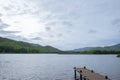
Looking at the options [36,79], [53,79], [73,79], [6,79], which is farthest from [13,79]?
[73,79]

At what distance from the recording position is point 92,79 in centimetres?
3531

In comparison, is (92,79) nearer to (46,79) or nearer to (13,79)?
(46,79)

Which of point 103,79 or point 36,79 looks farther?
point 36,79

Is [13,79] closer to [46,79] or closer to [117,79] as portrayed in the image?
[46,79]

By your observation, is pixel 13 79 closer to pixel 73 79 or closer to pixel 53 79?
pixel 53 79

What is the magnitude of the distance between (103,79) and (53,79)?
1908cm

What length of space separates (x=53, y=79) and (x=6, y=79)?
37.5ft

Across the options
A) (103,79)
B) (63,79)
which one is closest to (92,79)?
(103,79)

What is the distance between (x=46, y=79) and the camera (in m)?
51.8

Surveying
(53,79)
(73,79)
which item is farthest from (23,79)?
(73,79)

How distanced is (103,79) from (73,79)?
64.2 ft

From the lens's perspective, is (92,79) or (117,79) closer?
(92,79)

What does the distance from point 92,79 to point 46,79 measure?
1887 centimetres

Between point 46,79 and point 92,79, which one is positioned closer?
point 92,79
